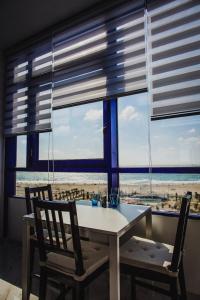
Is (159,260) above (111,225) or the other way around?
the other way around

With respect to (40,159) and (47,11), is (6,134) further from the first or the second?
(47,11)

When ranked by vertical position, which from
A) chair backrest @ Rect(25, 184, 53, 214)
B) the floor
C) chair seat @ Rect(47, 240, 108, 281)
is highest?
chair backrest @ Rect(25, 184, 53, 214)

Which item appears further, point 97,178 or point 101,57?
point 97,178

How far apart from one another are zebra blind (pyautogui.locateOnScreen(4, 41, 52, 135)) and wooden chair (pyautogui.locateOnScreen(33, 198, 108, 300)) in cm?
162

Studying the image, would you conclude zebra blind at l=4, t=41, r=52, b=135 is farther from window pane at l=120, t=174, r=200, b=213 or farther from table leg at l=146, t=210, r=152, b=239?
table leg at l=146, t=210, r=152, b=239

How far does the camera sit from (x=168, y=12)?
2133mm

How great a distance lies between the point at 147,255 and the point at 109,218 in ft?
1.24

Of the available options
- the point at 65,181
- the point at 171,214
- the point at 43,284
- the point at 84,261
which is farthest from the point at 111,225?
the point at 65,181

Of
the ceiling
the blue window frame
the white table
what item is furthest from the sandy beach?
the ceiling

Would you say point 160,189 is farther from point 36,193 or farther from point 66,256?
point 36,193

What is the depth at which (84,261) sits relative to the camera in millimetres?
1472

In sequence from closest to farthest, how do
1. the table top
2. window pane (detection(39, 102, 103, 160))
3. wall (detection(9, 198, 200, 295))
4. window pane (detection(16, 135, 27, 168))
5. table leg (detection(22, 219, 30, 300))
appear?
1. the table top
2. table leg (detection(22, 219, 30, 300))
3. wall (detection(9, 198, 200, 295))
4. window pane (detection(39, 102, 103, 160))
5. window pane (detection(16, 135, 27, 168))

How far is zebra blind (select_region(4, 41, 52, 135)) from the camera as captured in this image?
2.92 m

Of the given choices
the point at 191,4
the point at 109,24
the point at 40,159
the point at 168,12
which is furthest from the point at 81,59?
the point at 40,159
